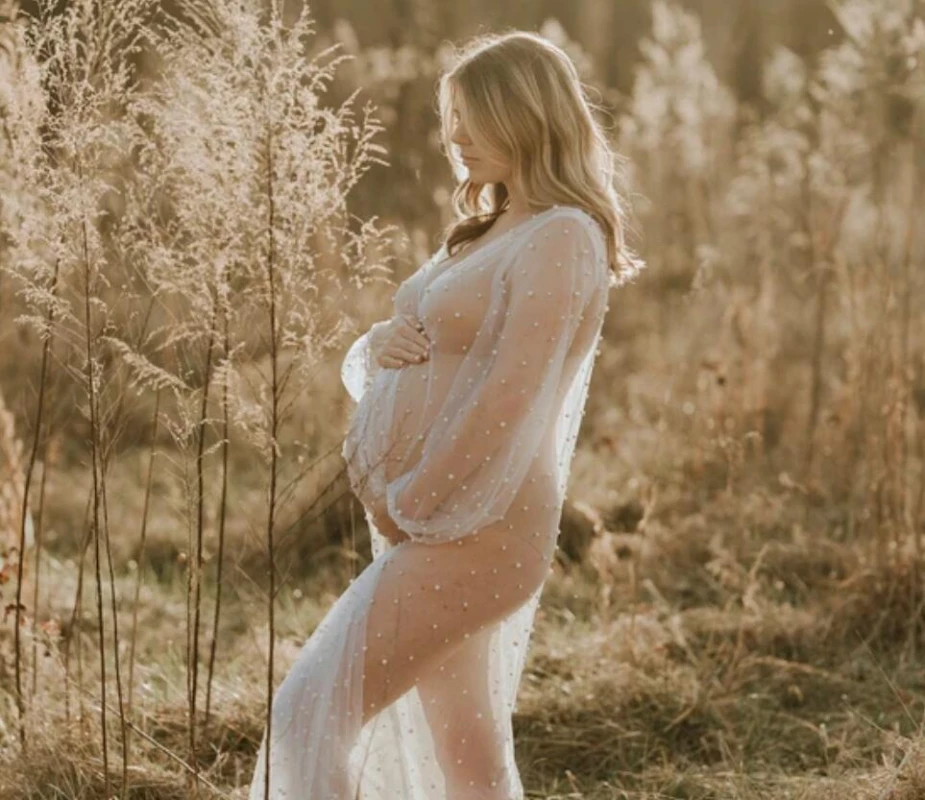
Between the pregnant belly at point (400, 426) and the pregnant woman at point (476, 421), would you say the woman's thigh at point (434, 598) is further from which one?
the pregnant belly at point (400, 426)

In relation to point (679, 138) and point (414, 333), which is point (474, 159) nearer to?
point (414, 333)

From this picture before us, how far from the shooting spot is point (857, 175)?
861 centimetres

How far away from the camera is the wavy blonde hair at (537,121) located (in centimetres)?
286

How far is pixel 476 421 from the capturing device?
9.29 ft

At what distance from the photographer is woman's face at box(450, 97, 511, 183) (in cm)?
→ 293

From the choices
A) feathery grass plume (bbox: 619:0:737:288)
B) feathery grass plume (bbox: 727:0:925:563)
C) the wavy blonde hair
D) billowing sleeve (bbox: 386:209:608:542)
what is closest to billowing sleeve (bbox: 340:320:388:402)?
billowing sleeve (bbox: 386:209:608:542)

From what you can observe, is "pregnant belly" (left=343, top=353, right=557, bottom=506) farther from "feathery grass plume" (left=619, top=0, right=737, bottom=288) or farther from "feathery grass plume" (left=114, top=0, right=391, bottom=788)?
"feathery grass plume" (left=619, top=0, right=737, bottom=288)

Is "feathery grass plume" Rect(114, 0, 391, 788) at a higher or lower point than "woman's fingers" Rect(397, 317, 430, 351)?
higher

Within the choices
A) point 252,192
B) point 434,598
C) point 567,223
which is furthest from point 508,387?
point 252,192

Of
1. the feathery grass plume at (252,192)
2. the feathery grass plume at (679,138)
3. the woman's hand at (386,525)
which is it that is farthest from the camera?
the feathery grass plume at (679,138)

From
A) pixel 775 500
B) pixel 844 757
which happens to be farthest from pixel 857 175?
pixel 844 757

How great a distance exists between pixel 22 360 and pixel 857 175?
187 inches

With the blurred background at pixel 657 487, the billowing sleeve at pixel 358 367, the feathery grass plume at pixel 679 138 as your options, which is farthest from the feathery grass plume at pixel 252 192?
the feathery grass plume at pixel 679 138

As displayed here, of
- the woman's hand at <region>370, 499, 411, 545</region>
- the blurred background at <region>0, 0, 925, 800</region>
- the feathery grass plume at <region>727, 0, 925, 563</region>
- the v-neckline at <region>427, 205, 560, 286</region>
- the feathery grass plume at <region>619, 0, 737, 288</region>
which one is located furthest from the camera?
the feathery grass plume at <region>619, 0, 737, 288</region>
